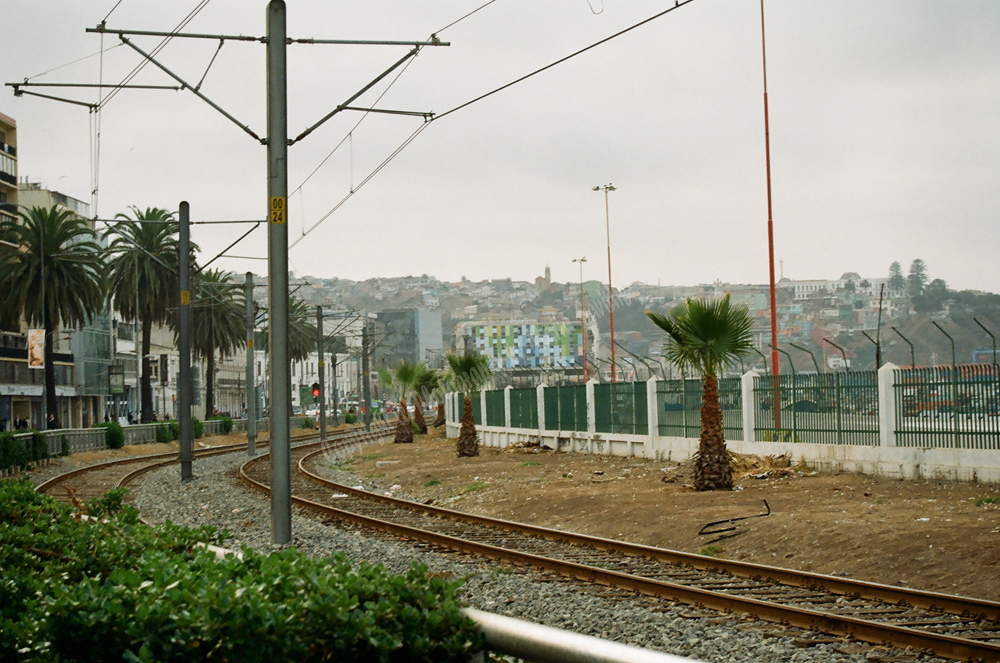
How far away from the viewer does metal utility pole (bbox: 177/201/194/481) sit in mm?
28891

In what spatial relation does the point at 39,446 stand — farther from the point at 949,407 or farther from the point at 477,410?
the point at 949,407

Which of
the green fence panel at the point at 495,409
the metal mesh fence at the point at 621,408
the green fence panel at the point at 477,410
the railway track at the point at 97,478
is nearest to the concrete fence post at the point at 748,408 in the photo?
the metal mesh fence at the point at 621,408

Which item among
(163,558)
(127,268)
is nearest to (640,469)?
(163,558)

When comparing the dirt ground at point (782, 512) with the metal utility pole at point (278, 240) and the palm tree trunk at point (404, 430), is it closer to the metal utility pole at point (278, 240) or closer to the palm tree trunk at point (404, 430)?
the metal utility pole at point (278, 240)

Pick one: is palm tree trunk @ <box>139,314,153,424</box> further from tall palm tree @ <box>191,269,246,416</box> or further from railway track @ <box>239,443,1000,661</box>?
railway track @ <box>239,443,1000,661</box>

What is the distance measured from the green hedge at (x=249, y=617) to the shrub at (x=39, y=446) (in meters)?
38.5

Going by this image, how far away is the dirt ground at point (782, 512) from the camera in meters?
12.8

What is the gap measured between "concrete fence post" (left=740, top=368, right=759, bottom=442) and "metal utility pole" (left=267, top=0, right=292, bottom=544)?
1362cm

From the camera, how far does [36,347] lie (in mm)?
53219

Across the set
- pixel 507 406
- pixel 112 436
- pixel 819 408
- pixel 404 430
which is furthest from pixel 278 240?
pixel 404 430

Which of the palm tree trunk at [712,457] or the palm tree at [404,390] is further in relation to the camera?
the palm tree at [404,390]

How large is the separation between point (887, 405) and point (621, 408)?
1321 cm

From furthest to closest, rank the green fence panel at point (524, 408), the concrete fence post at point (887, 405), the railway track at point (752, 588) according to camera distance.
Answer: the green fence panel at point (524, 408), the concrete fence post at point (887, 405), the railway track at point (752, 588)

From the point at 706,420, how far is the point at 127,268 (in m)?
46.3
